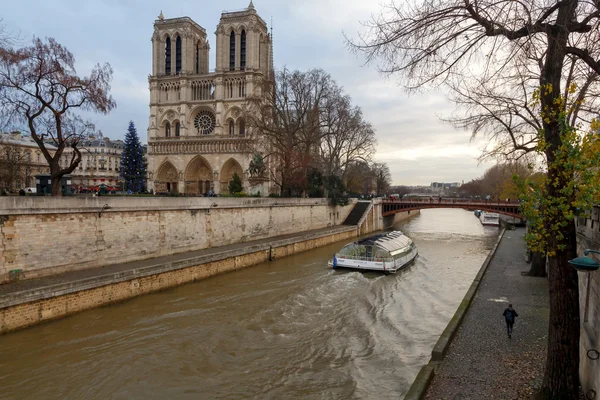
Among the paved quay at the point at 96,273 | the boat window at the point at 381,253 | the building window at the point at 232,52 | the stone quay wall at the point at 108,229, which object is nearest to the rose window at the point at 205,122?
the building window at the point at 232,52

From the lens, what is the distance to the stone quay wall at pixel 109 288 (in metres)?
10.5

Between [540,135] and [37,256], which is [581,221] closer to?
[540,135]

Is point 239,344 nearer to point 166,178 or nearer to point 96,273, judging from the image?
point 96,273

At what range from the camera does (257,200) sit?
25.2 meters

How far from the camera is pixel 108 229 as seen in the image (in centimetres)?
1528

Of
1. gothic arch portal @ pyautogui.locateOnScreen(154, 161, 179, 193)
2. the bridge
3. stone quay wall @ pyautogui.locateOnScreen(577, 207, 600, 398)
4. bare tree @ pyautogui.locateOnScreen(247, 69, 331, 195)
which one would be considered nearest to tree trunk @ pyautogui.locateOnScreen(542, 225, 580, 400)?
stone quay wall @ pyautogui.locateOnScreen(577, 207, 600, 398)

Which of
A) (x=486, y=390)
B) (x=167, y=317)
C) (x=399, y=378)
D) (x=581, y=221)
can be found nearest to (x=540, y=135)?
(x=581, y=221)

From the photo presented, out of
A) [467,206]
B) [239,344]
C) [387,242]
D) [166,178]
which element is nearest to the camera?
[239,344]

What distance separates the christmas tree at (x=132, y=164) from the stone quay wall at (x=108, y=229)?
95.0ft

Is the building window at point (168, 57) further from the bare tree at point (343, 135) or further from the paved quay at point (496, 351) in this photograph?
the paved quay at point (496, 351)

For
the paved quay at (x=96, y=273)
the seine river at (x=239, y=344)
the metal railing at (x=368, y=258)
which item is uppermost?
the paved quay at (x=96, y=273)

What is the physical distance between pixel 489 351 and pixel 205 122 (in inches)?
1848

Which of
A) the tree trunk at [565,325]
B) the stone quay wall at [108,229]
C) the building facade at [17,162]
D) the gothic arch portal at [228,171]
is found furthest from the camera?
the gothic arch portal at [228,171]

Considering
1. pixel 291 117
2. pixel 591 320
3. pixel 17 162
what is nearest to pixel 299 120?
pixel 291 117
